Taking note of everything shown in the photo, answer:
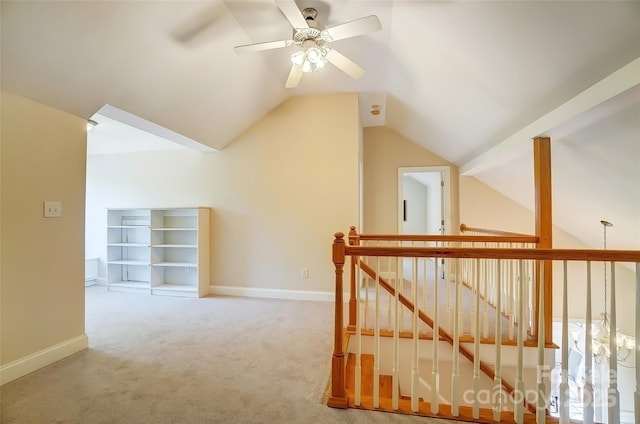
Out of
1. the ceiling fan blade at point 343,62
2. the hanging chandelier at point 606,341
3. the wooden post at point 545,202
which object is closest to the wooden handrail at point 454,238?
Result: the wooden post at point 545,202

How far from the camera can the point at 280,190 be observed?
4.07 meters

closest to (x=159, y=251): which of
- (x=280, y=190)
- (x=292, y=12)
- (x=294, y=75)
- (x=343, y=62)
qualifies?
(x=280, y=190)

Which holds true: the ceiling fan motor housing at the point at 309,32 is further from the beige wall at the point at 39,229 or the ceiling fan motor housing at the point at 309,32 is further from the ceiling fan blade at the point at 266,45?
the beige wall at the point at 39,229

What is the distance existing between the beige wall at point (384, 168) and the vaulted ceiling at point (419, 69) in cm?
139

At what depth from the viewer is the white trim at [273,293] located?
389cm

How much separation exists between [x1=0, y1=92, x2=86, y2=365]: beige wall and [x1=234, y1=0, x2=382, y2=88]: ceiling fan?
1579 millimetres

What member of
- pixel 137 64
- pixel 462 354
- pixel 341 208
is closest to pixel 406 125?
pixel 341 208

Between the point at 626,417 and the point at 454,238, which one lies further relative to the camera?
the point at 626,417

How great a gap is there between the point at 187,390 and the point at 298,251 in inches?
89.3

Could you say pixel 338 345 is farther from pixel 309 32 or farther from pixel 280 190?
pixel 280 190

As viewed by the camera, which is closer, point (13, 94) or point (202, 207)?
point (13, 94)

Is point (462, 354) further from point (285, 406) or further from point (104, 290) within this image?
point (104, 290)

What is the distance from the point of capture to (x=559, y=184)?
333 centimetres

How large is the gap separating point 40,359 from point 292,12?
3.01 meters
